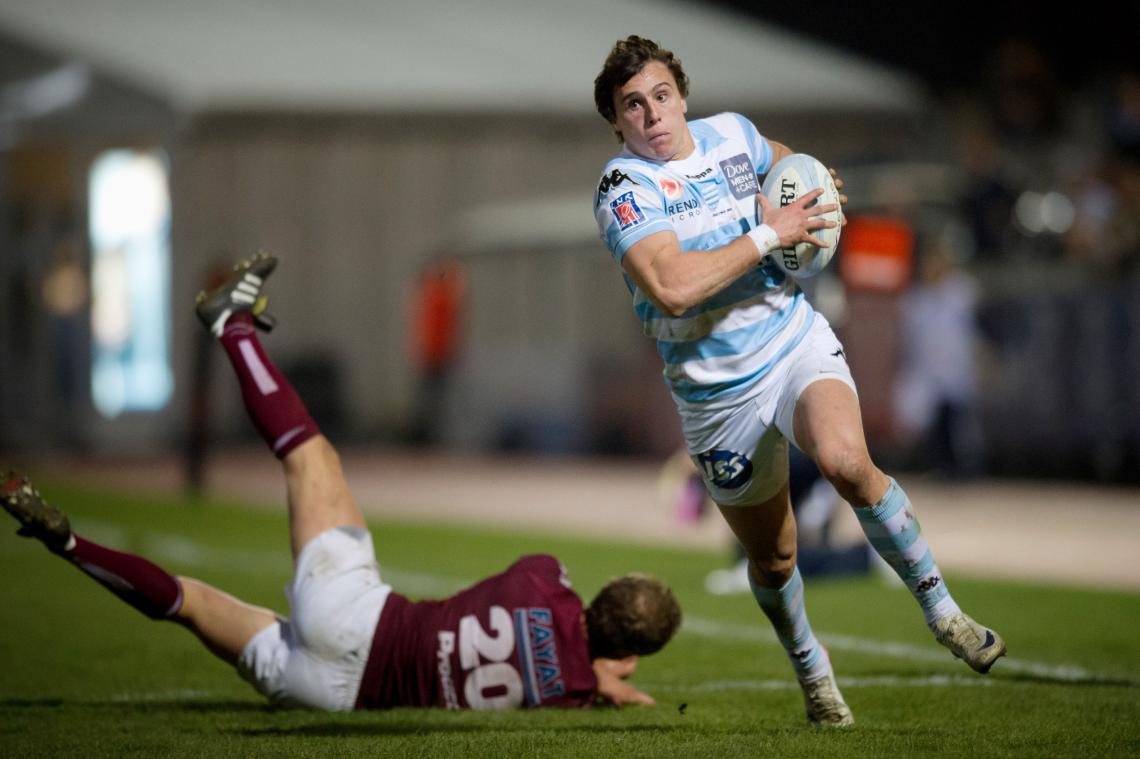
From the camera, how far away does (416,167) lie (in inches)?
1090

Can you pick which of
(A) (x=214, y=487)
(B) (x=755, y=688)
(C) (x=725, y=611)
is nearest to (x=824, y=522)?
(C) (x=725, y=611)

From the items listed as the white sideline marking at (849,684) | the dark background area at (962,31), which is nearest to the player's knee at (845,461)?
the white sideline marking at (849,684)

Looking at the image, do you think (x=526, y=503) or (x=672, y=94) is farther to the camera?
(x=526, y=503)

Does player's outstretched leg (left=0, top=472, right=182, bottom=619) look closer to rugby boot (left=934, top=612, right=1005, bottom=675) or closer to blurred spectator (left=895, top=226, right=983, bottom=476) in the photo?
rugby boot (left=934, top=612, right=1005, bottom=675)

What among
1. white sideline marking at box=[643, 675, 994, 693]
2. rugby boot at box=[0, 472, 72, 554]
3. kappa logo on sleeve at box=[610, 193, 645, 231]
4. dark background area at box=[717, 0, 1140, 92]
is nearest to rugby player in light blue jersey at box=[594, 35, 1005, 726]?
kappa logo on sleeve at box=[610, 193, 645, 231]

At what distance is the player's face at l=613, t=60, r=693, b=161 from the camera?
5301 millimetres

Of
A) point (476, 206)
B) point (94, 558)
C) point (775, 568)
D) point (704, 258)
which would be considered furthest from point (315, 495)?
point (476, 206)

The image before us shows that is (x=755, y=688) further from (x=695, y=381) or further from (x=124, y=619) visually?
(x=124, y=619)

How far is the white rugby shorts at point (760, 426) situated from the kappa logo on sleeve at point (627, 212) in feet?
2.27

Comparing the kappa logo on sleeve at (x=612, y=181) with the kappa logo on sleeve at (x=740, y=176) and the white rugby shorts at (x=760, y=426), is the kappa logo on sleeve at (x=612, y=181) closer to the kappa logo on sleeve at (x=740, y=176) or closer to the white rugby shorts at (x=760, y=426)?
the kappa logo on sleeve at (x=740, y=176)

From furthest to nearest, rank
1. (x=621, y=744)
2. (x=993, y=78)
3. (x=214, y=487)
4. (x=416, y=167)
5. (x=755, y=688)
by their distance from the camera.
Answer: (x=416, y=167) < (x=993, y=78) < (x=214, y=487) < (x=755, y=688) < (x=621, y=744)

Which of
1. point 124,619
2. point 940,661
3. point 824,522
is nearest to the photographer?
point 940,661

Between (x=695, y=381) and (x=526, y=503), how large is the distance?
10.6 m

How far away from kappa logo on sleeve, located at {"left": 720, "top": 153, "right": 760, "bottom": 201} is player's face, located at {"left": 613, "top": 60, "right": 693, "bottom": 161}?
0.17 metres
